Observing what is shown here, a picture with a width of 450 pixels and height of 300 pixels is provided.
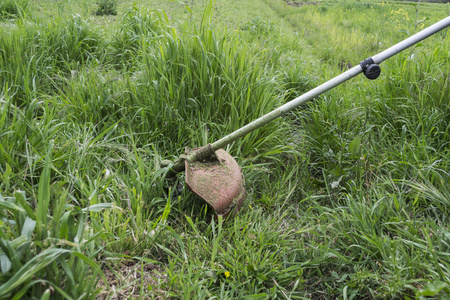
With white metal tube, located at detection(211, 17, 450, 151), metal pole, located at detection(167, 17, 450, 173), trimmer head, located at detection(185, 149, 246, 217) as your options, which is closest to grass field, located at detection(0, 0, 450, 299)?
trimmer head, located at detection(185, 149, 246, 217)

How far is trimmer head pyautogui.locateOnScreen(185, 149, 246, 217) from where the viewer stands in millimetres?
1625

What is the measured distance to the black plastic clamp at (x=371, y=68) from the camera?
5.11 feet

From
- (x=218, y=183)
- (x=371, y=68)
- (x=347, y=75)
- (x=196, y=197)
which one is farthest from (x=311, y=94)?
(x=196, y=197)

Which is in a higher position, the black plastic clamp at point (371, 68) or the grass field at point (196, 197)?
the black plastic clamp at point (371, 68)

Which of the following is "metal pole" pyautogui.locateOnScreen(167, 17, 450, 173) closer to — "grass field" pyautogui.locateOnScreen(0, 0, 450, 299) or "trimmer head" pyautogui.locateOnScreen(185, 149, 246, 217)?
"trimmer head" pyautogui.locateOnScreen(185, 149, 246, 217)

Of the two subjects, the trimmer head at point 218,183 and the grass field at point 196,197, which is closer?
the grass field at point 196,197

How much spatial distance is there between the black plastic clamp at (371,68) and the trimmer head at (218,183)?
0.92m

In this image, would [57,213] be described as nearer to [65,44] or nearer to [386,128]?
[386,128]

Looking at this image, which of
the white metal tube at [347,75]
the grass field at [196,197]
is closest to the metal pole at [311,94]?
the white metal tube at [347,75]

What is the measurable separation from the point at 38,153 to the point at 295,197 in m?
1.62

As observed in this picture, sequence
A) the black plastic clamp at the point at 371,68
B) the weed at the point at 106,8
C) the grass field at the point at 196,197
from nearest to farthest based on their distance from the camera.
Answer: the grass field at the point at 196,197 → the black plastic clamp at the point at 371,68 → the weed at the point at 106,8

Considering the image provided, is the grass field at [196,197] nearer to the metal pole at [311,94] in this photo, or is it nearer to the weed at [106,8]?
the metal pole at [311,94]

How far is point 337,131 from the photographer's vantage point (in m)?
2.37

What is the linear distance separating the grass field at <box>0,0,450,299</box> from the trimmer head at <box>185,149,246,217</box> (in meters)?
0.12
